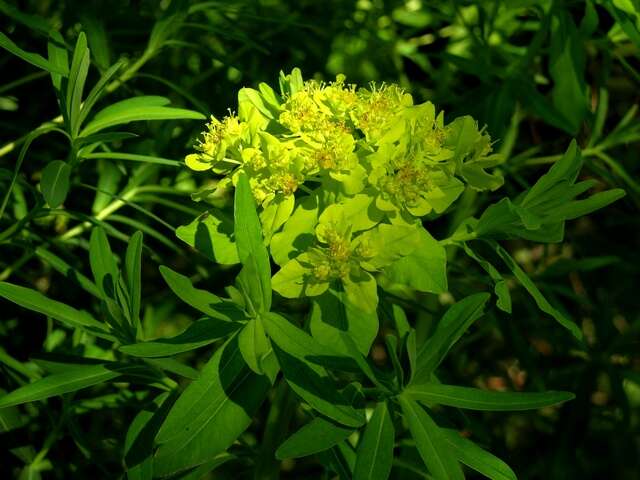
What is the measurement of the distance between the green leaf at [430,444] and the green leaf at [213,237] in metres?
0.26

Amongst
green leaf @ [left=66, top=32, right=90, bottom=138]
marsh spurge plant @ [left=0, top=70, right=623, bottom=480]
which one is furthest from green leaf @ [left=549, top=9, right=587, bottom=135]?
green leaf @ [left=66, top=32, right=90, bottom=138]

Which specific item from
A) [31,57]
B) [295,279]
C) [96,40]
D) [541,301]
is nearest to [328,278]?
[295,279]

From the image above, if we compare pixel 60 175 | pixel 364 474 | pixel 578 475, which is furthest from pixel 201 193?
pixel 578 475

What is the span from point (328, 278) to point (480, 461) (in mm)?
268

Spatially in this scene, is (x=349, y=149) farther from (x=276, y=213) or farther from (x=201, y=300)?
(x=201, y=300)

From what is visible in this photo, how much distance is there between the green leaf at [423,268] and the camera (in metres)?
0.95

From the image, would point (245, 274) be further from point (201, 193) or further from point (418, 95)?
point (418, 95)

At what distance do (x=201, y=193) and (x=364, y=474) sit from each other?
378 mm

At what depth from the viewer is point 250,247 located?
90 cm

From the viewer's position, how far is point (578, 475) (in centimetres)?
162

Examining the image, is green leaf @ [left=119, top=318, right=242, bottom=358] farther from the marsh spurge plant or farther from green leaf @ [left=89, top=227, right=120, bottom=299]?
green leaf @ [left=89, top=227, right=120, bottom=299]

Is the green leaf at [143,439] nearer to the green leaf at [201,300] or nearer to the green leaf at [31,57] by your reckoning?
the green leaf at [201,300]

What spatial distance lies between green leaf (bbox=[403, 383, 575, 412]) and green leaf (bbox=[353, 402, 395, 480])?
50 millimetres

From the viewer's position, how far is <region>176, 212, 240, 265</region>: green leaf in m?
1.01
